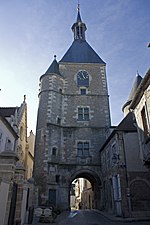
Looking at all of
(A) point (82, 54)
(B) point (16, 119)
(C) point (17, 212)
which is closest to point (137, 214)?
(C) point (17, 212)

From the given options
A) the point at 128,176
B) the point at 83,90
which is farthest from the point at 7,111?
the point at 128,176

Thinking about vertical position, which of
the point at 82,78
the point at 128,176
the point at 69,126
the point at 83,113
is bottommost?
the point at 128,176

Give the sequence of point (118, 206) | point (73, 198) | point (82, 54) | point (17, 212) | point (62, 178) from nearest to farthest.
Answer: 1. point (17, 212)
2. point (118, 206)
3. point (62, 178)
4. point (82, 54)
5. point (73, 198)

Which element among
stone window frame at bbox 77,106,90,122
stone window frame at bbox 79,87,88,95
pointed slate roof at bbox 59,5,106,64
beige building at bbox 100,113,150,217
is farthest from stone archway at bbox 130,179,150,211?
pointed slate roof at bbox 59,5,106,64

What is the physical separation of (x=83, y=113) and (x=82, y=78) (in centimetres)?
528

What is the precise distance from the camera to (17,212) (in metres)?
7.66

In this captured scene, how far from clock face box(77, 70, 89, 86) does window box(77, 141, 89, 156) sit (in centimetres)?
815

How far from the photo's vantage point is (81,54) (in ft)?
102

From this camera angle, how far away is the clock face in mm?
27531

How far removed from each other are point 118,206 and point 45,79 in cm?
1649

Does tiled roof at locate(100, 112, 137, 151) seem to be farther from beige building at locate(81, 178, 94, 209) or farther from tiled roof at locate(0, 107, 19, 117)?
beige building at locate(81, 178, 94, 209)

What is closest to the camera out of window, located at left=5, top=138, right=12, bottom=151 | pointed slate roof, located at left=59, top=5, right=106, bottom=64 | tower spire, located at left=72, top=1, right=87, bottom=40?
window, located at left=5, top=138, right=12, bottom=151

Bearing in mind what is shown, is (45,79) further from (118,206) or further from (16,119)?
(118,206)

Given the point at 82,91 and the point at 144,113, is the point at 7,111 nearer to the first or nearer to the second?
the point at 82,91
